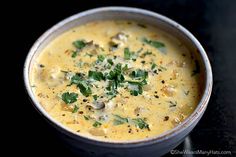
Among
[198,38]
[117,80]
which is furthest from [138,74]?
[198,38]

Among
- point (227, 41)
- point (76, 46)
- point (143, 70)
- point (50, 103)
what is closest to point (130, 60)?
point (143, 70)

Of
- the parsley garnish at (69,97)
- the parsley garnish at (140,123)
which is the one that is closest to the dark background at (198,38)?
the parsley garnish at (69,97)

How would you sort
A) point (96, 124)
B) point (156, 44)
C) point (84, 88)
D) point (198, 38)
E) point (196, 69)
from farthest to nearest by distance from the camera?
1. point (198, 38)
2. point (156, 44)
3. point (196, 69)
4. point (84, 88)
5. point (96, 124)

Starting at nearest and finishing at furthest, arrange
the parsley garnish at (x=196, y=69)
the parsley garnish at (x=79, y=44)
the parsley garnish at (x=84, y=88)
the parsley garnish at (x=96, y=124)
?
the parsley garnish at (x=96, y=124), the parsley garnish at (x=84, y=88), the parsley garnish at (x=196, y=69), the parsley garnish at (x=79, y=44)

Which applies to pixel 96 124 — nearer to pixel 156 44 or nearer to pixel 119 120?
pixel 119 120

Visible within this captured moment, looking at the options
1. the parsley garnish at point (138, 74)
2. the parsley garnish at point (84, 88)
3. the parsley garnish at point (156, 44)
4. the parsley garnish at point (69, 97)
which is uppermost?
the parsley garnish at point (156, 44)

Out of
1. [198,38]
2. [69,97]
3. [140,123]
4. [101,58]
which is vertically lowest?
[140,123]

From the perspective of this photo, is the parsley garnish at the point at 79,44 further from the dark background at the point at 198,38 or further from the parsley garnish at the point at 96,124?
the parsley garnish at the point at 96,124
